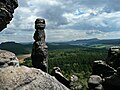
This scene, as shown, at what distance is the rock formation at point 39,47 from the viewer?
5321 centimetres

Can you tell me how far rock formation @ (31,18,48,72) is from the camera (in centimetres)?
5321

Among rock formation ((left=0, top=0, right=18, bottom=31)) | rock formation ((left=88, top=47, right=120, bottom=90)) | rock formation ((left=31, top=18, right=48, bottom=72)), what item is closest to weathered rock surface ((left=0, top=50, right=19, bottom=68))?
rock formation ((left=0, top=0, right=18, bottom=31))

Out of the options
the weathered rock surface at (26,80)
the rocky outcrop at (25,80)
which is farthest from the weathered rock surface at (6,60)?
the weathered rock surface at (26,80)

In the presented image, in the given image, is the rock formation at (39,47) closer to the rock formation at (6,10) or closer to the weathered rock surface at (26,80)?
the rock formation at (6,10)

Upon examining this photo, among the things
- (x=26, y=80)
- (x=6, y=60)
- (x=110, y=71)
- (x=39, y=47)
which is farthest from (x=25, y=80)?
(x=110, y=71)

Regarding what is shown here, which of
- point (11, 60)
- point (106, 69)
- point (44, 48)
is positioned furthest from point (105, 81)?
point (11, 60)

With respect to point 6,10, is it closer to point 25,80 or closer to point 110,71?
point 25,80

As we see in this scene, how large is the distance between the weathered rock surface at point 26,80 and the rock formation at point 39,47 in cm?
4276

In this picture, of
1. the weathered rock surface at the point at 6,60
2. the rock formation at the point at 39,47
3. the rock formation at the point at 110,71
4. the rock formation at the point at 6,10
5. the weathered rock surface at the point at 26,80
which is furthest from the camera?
the rock formation at the point at 39,47

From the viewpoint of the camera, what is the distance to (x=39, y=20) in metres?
53.5

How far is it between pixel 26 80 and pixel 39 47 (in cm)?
4312

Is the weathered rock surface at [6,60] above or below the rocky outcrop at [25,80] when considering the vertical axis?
above

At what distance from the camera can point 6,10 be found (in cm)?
1359

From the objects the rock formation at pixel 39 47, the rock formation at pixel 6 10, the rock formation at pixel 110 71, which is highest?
the rock formation at pixel 6 10
